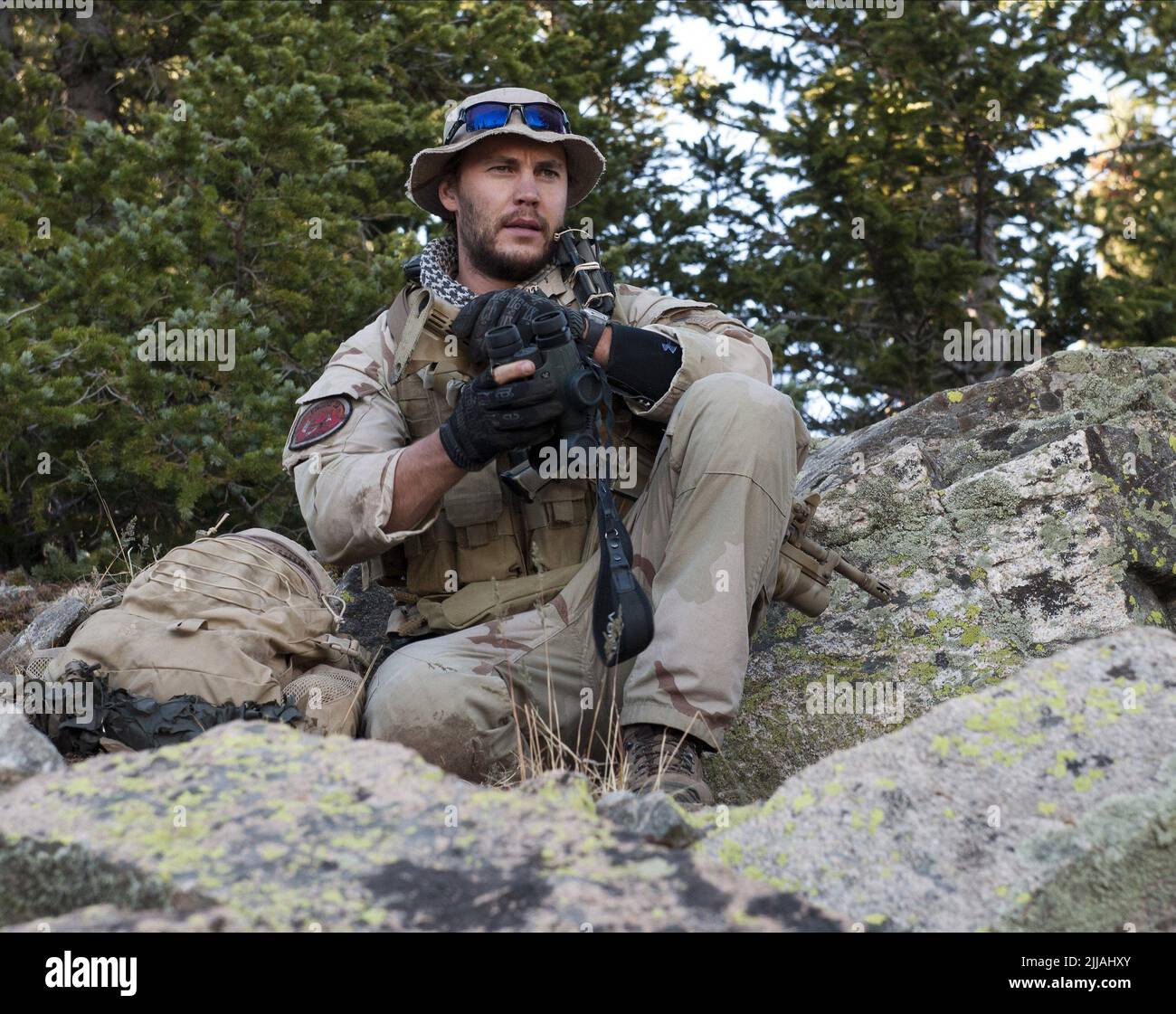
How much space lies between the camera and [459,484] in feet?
14.8

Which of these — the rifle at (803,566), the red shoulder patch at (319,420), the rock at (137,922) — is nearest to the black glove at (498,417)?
the red shoulder patch at (319,420)

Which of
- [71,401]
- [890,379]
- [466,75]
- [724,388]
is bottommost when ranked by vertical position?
[724,388]

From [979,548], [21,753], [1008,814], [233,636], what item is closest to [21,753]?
[21,753]

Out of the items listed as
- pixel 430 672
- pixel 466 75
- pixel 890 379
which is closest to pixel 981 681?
pixel 430 672

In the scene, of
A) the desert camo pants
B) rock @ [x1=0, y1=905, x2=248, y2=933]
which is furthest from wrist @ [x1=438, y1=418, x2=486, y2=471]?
rock @ [x1=0, y1=905, x2=248, y2=933]

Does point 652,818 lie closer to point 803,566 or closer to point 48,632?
point 803,566

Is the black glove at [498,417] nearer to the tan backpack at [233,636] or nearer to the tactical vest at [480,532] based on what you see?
the tactical vest at [480,532]

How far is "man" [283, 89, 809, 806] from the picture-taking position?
152 inches

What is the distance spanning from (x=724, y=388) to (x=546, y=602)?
0.99 m

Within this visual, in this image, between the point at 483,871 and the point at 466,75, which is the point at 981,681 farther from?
the point at 466,75

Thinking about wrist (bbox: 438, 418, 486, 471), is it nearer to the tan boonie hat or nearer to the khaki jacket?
the khaki jacket
